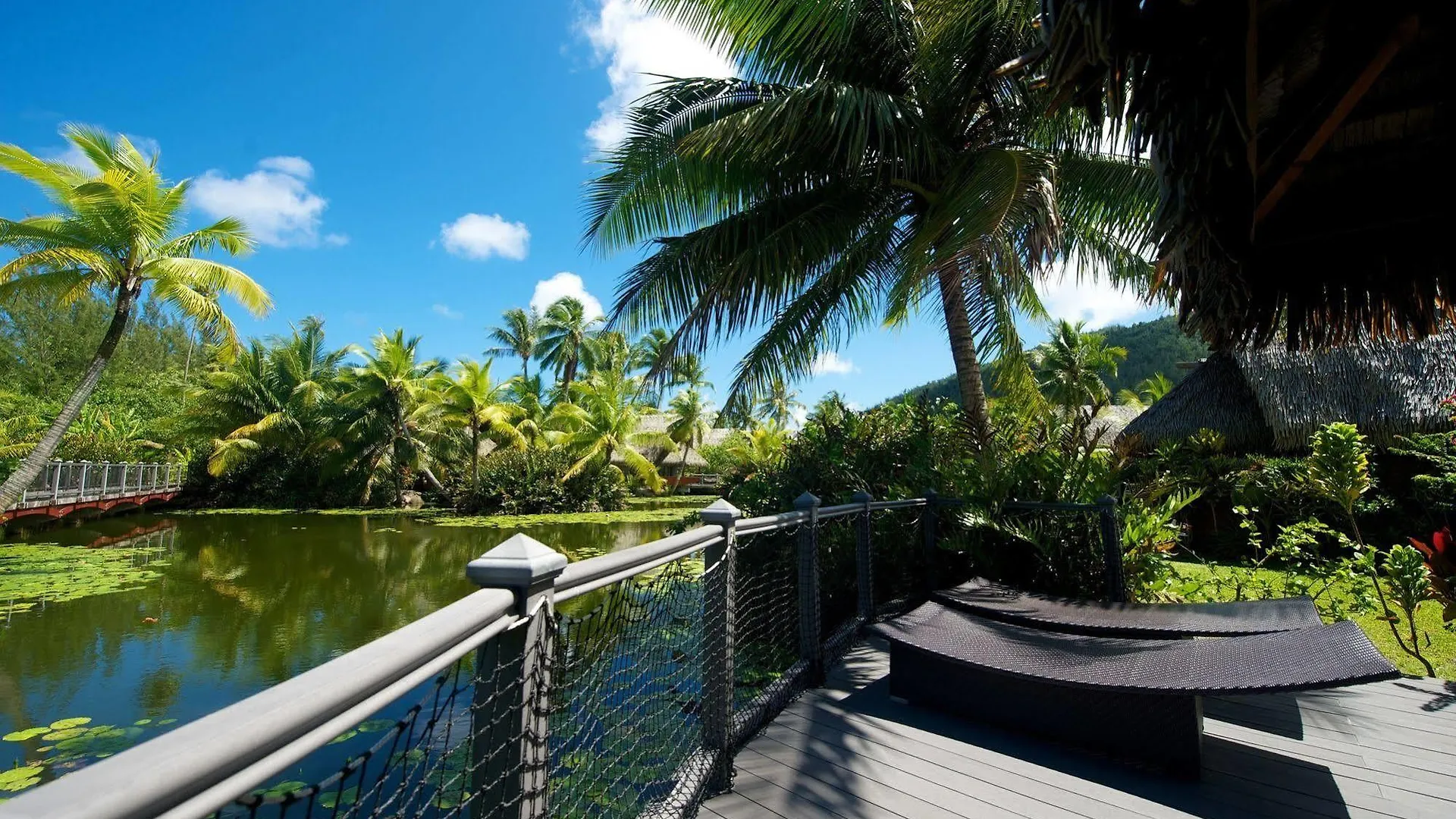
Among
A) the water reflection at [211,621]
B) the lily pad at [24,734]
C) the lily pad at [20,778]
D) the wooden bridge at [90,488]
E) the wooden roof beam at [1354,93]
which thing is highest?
the wooden roof beam at [1354,93]

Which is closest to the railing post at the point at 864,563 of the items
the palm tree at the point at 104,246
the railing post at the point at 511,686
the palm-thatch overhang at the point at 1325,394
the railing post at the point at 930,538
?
the railing post at the point at 930,538

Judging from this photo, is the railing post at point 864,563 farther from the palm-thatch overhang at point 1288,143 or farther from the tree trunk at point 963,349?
the tree trunk at point 963,349

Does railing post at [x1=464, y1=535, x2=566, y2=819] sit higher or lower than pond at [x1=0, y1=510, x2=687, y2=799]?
higher

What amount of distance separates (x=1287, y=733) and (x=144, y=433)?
3796cm

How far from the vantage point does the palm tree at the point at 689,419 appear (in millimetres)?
28953

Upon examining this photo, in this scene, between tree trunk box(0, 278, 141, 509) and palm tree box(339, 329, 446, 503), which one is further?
palm tree box(339, 329, 446, 503)

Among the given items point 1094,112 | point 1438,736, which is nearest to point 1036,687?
point 1438,736

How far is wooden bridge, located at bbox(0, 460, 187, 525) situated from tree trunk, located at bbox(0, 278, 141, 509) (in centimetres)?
36

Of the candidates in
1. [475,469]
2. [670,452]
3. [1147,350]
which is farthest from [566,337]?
[1147,350]

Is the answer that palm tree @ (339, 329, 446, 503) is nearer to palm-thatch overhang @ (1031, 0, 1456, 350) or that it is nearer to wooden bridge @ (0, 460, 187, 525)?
wooden bridge @ (0, 460, 187, 525)

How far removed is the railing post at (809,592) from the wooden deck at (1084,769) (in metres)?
0.24

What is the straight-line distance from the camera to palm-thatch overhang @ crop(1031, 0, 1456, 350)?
2.25 m

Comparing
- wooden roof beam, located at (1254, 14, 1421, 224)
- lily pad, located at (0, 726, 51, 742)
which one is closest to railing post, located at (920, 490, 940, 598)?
wooden roof beam, located at (1254, 14, 1421, 224)

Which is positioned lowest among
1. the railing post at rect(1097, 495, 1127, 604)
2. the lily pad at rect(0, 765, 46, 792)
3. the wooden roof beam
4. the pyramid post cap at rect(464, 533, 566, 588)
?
the lily pad at rect(0, 765, 46, 792)
